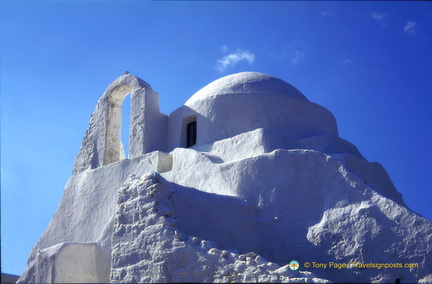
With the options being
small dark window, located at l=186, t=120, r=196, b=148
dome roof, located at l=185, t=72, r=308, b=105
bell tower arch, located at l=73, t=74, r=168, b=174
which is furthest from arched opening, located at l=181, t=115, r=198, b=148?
bell tower arch, located at l=73, t=74, r=168, b=174

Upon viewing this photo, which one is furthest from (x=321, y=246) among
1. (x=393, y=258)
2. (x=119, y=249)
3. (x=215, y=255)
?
(x=119, y=249)

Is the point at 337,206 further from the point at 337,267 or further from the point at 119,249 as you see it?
the point at 119,249

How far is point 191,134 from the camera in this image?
15.3 metres

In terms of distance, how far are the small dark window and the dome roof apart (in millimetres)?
547

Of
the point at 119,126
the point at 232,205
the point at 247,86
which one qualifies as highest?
the point at 247,86

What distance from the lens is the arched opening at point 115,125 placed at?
15914 millimetres

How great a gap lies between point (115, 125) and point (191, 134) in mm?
2217

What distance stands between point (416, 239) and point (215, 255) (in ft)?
12.0

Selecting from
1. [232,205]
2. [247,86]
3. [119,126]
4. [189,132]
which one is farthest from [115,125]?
[232,205]

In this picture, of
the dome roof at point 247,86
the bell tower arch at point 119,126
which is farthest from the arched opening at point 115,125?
the dome roof at point 247,86

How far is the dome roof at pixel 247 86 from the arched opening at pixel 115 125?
6.29ft

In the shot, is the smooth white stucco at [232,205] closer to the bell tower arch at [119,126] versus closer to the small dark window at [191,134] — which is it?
the bell tower arch at [119,126]

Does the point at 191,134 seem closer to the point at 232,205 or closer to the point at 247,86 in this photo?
the point at 247,86

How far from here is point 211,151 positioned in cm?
1388
